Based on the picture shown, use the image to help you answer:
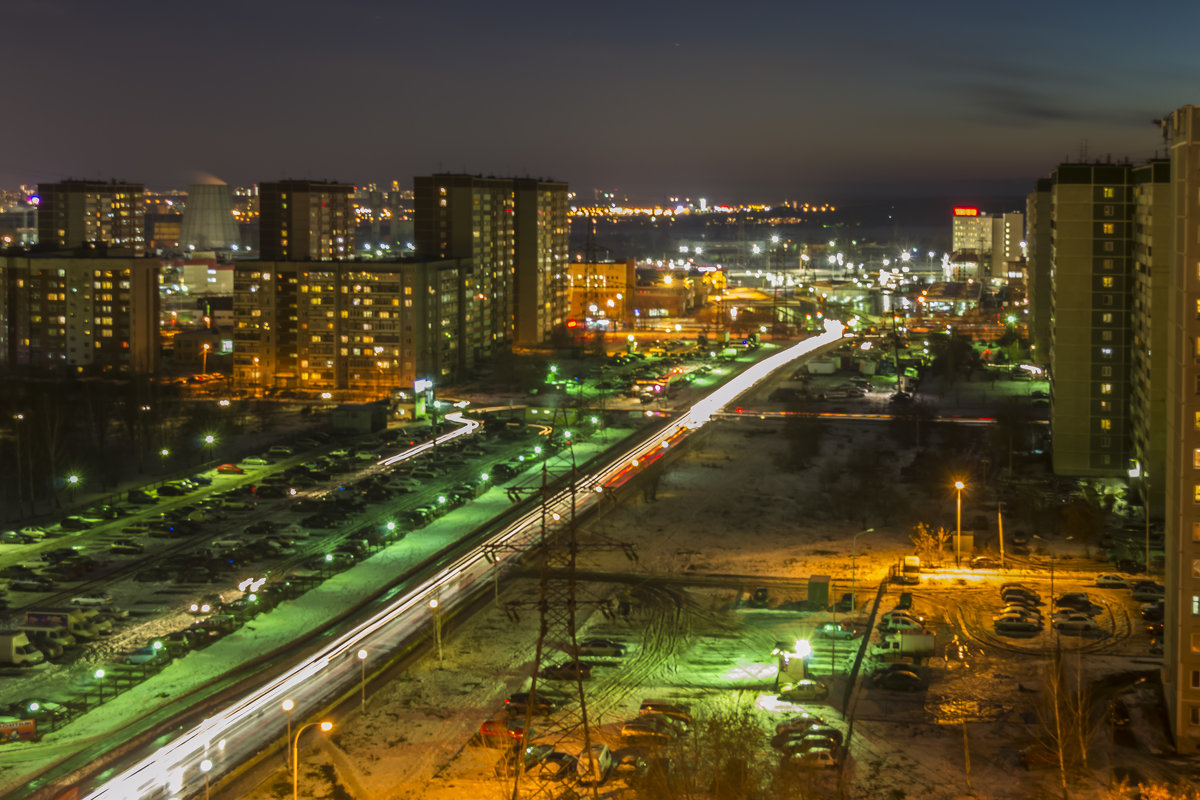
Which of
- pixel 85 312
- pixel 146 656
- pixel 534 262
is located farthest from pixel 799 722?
pixel 534 262

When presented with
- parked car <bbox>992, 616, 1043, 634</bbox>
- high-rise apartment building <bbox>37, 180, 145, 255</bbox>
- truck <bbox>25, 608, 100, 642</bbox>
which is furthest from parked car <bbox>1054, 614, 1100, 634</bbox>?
high-rise apartment building <bbox>37, 180, 145, 255</bbox>

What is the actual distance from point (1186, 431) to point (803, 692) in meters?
2.98

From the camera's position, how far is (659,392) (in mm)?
23703

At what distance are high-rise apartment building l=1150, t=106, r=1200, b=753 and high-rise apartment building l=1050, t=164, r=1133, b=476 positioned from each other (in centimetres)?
845

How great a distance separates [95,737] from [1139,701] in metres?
6.80

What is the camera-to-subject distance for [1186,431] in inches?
310

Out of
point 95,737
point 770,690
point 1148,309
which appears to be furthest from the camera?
point 1148,309

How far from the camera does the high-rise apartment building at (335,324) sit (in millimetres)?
24297

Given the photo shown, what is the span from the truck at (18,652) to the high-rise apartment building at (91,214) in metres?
26.9

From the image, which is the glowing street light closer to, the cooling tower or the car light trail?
the car light trail

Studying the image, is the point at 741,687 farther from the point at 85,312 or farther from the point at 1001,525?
the point at 85,312

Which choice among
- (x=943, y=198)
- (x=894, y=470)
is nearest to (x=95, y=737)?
(x=894, y=470)

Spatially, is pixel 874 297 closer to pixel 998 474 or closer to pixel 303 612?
pixel 998 474

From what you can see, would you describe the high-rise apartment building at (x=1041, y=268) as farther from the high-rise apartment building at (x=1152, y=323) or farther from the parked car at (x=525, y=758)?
the parked car at (x=525, y=758)
